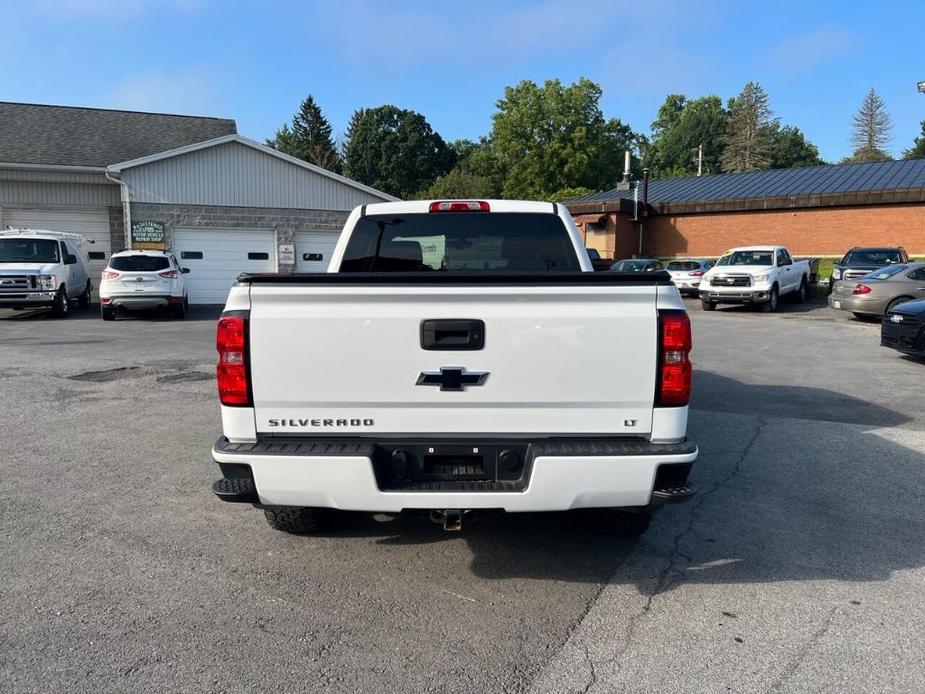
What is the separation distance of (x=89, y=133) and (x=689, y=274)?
21483 mm

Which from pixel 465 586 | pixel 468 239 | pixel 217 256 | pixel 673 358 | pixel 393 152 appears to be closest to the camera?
pixel 673 358

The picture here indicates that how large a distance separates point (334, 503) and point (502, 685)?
112 centimetres

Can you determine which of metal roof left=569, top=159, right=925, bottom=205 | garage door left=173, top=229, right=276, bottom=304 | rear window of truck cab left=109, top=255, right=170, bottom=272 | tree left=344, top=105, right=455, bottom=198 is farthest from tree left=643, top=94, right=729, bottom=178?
rear window of truck cab left=109, top=255, right=170, bottom=272

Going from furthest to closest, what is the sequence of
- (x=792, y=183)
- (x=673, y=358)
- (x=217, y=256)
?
(x=792, y=183)
(x=217, y=256)
(x=673, y=358)

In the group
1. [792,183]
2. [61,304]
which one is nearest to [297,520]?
[61,304]

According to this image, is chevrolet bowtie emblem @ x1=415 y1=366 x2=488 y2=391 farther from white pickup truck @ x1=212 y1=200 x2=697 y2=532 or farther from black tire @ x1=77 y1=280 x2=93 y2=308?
black tire @ x1=77 y1=280 x2=93 y2=308

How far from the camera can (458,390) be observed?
10.9ft

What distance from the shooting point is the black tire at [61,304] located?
57.1ft

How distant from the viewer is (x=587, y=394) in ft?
10.9

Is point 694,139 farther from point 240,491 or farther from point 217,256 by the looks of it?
point 240,491

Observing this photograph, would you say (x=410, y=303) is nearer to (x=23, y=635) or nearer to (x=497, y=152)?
(x=23, y=635)

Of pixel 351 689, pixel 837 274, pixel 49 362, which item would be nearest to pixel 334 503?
pixel 351 689

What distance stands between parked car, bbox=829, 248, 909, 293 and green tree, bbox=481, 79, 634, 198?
133 ft

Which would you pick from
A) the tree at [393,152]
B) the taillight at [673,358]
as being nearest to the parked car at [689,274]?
the taillight at [673,358]
